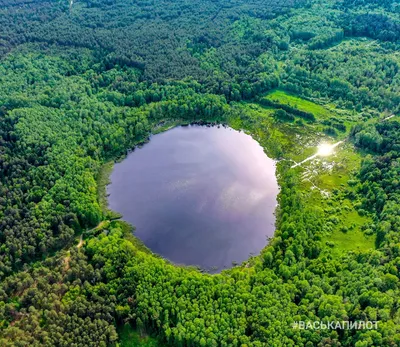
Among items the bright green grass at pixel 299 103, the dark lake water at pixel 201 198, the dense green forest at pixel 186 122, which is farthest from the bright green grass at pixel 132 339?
the bright green grass at pixel 299 103

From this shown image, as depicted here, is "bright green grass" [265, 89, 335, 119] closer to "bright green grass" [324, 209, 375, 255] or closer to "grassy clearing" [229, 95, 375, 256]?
"grassy clearing" [229, 95, 375, 256]

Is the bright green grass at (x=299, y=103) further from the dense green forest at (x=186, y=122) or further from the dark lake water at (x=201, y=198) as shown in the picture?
the dark lake water at (x=201, y=198)

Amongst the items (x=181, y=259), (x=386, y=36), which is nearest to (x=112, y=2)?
(x=386, y=36)

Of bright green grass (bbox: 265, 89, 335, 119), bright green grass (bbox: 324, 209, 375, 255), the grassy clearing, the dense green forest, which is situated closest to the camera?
the dense green forest

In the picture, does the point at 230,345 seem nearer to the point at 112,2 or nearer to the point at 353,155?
the point at 353,155

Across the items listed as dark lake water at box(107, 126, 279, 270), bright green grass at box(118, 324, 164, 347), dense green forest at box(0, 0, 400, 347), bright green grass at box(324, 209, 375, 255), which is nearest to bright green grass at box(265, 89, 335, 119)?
dense green forest at box(0, 0, 400, 347)

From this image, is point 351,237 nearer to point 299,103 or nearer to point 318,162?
point 318,162

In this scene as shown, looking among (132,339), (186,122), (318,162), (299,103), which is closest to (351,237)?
(318,162)
